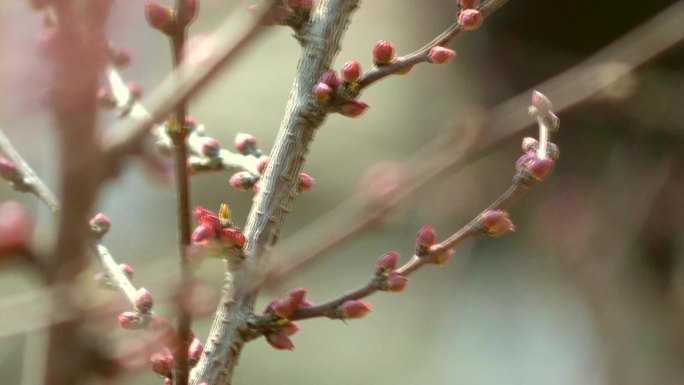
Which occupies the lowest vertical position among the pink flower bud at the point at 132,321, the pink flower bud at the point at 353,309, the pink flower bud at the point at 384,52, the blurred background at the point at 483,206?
the pink flower bud at the point at 353,309

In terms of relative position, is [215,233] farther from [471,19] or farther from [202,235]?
[471,19]

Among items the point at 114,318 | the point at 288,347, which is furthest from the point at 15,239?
the point at 288,347

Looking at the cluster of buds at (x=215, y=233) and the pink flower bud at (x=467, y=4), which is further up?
the pink flower bud at (x=467, y=4)

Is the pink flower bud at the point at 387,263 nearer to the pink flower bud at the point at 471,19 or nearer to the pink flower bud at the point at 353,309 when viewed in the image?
the pink flower bud at the point at 353,309

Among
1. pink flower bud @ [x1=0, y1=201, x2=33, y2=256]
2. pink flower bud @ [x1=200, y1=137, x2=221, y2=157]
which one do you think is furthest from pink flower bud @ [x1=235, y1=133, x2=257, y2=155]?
pink flower bud @ [x1=0, y1=201, x2=33, y2=256]

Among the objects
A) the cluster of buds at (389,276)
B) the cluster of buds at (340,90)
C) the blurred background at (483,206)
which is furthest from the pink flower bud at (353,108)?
the blurred background at (483,206)

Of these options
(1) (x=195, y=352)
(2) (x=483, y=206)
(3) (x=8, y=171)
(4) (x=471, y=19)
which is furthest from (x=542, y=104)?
(2) (x=483, y=206)

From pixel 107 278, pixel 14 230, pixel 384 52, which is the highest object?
pixel 384 52
